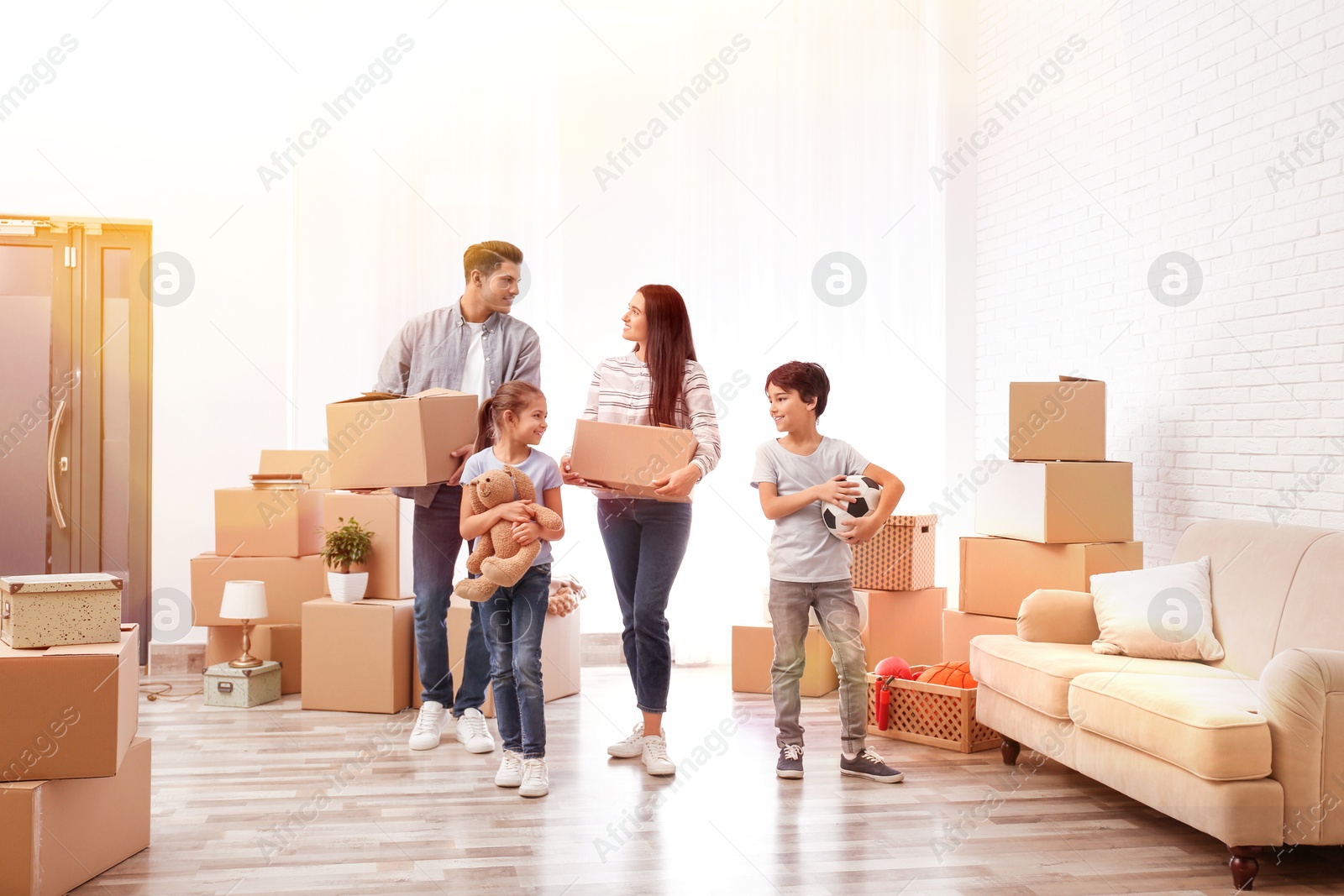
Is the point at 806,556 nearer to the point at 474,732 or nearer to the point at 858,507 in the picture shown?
the point at 858,507

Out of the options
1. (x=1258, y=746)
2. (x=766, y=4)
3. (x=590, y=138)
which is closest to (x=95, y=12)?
(x=590, y=138)

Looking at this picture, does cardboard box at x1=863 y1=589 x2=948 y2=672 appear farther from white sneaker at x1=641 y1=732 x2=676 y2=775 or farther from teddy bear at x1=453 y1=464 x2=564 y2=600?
teddy bear at x1=453 y1=464 x2=564 y2=600

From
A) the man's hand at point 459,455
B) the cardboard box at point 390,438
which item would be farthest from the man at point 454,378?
the cardboard box at point 390,438

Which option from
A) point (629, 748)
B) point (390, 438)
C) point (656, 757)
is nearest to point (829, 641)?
point (656, 757)

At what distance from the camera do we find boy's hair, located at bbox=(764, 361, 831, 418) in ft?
9.86

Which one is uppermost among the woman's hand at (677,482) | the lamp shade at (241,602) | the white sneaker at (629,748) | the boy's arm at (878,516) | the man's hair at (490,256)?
the man's hair at (490,256)

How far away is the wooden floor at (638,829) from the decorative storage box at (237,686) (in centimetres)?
41

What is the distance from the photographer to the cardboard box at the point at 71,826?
2.10 metres

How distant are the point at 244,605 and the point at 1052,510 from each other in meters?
3.10

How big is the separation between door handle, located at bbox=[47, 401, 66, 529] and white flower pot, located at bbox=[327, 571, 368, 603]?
1.61 m

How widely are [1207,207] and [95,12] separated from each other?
476cm

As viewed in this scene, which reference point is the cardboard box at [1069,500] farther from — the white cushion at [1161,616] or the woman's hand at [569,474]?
the woman's hand at [569,474]

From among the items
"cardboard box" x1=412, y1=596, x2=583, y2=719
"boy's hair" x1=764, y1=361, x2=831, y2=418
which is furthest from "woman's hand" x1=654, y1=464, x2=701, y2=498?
"cardboard box" x1=412, y1=596, x2=583, y2=719

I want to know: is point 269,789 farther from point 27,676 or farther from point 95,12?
point 95,12
